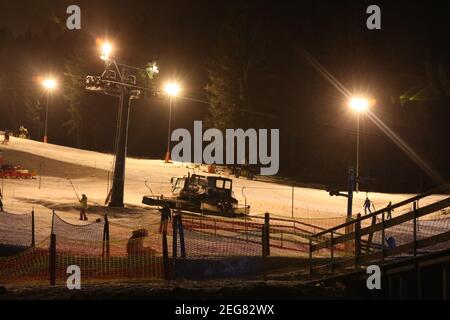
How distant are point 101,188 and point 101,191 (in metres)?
1.13

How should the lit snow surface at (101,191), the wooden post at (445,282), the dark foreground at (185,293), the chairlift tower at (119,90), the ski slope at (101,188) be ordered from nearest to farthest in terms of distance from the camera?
the wooden post at (445,282)
the dark foreground at (185,293)
the lit snow surface at (101,191)
the chairlift tower at (119,90)
the ski slope at (101,188)

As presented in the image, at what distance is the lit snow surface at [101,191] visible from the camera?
2800cm

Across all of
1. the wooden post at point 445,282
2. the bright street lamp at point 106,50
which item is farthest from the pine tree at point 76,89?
the wooden post at point 445,282

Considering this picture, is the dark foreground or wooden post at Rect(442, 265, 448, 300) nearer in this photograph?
wooden post at Rect(442, 265, 448, 300)

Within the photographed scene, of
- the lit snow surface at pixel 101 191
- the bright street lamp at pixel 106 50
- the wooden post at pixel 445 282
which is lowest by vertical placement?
the wooden post at pixel 445 282

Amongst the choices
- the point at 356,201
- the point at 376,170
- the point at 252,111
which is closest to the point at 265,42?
the point at 252,111

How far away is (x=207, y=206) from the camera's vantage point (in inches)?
1184

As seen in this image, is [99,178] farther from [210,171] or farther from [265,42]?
[265,42]

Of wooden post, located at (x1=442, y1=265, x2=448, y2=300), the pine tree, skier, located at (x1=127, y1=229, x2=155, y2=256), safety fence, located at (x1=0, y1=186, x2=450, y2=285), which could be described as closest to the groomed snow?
safety fence, located at (x1=0, y1=186, x2=450, y2=285)

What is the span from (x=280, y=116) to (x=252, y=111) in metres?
9.82

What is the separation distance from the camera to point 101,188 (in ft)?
122

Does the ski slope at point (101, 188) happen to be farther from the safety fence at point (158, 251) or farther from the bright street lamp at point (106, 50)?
the bright street lamp at point (106, 50)

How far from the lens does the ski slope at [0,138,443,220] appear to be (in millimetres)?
30611

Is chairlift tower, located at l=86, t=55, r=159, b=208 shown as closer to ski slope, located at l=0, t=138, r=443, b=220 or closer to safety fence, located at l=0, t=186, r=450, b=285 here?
ski slope, located at l=0, t=138, r=443, b=220
